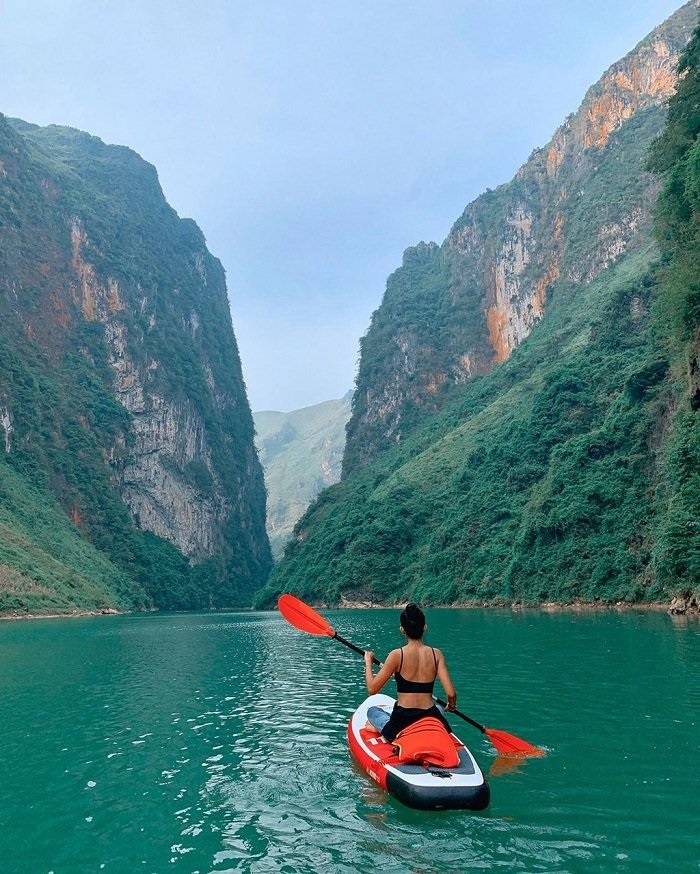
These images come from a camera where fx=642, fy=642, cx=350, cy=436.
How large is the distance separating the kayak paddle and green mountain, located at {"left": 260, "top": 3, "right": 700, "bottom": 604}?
902 inches

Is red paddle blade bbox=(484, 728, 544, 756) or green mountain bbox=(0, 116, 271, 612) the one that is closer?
red paddle blade bbox=(484, 728, 544, 756)

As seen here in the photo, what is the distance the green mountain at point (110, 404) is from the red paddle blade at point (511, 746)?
189ft

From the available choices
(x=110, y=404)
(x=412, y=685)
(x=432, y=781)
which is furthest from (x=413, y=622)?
(x=110, y=404)

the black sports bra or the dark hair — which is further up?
the dark hair

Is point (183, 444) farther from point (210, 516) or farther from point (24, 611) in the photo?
point (24, 611)

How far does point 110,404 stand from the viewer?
114 meters

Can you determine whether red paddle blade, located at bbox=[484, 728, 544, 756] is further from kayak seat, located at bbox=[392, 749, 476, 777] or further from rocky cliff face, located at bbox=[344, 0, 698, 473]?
rocky cliff face, located at bbox=[344, 0, 698, 473]

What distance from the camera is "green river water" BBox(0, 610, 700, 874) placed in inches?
240

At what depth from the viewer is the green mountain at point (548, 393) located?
3684 centimetres

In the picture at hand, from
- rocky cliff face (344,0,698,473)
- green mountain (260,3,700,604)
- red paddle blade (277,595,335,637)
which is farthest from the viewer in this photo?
rocky cliff face (344,0,698,473)

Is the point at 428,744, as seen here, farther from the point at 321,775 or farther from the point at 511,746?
the point at 511,746

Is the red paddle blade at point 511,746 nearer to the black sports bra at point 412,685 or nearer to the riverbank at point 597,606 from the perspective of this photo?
the black sports bra at point 412,685

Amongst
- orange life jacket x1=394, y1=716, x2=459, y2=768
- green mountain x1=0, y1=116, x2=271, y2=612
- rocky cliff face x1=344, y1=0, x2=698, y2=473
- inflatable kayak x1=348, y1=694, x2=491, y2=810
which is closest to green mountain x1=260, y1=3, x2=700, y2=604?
rocky cliff face x1=344, y1=0, x2=698, y2=473

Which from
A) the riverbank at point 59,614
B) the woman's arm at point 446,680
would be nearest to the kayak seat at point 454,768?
the woman's arm at point 446,680
